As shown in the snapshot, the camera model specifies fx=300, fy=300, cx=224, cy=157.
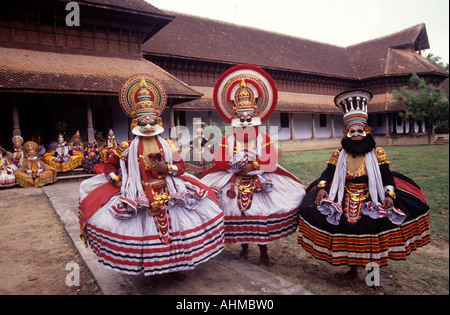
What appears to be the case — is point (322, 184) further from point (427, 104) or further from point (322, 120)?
point (322, 120)

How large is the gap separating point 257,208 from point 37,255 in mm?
3376

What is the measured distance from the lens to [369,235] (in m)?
3.10

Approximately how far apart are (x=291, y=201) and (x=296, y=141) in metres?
19.1

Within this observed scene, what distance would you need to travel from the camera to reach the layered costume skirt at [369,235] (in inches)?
122

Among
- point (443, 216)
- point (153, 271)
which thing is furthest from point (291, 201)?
point (443, 216)

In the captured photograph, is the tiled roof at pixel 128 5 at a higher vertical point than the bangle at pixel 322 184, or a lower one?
higher

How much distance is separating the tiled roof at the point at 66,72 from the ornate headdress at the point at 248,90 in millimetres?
8576

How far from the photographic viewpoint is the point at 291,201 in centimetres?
385

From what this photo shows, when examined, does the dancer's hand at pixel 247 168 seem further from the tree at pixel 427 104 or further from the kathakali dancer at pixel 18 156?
the tree at pixel 427 104

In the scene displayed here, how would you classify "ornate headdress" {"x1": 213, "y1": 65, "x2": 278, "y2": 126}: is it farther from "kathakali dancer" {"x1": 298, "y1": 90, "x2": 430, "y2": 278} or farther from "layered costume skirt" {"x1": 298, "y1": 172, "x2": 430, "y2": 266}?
"layered costume skirt" {"x1": 298, "y1": 172, "x2": 430, "y2": 266}

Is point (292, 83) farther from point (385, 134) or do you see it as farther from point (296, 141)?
point (385, 134)

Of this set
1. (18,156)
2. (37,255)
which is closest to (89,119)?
A: (18,156)

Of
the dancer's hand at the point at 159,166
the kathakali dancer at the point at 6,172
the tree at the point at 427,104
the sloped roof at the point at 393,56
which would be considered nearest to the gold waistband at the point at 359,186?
the dancer's hand at the point at 159,166

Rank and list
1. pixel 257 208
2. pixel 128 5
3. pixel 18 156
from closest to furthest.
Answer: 1. pixel 257 208
2. pixel 18 156
3. pixel 128 5
